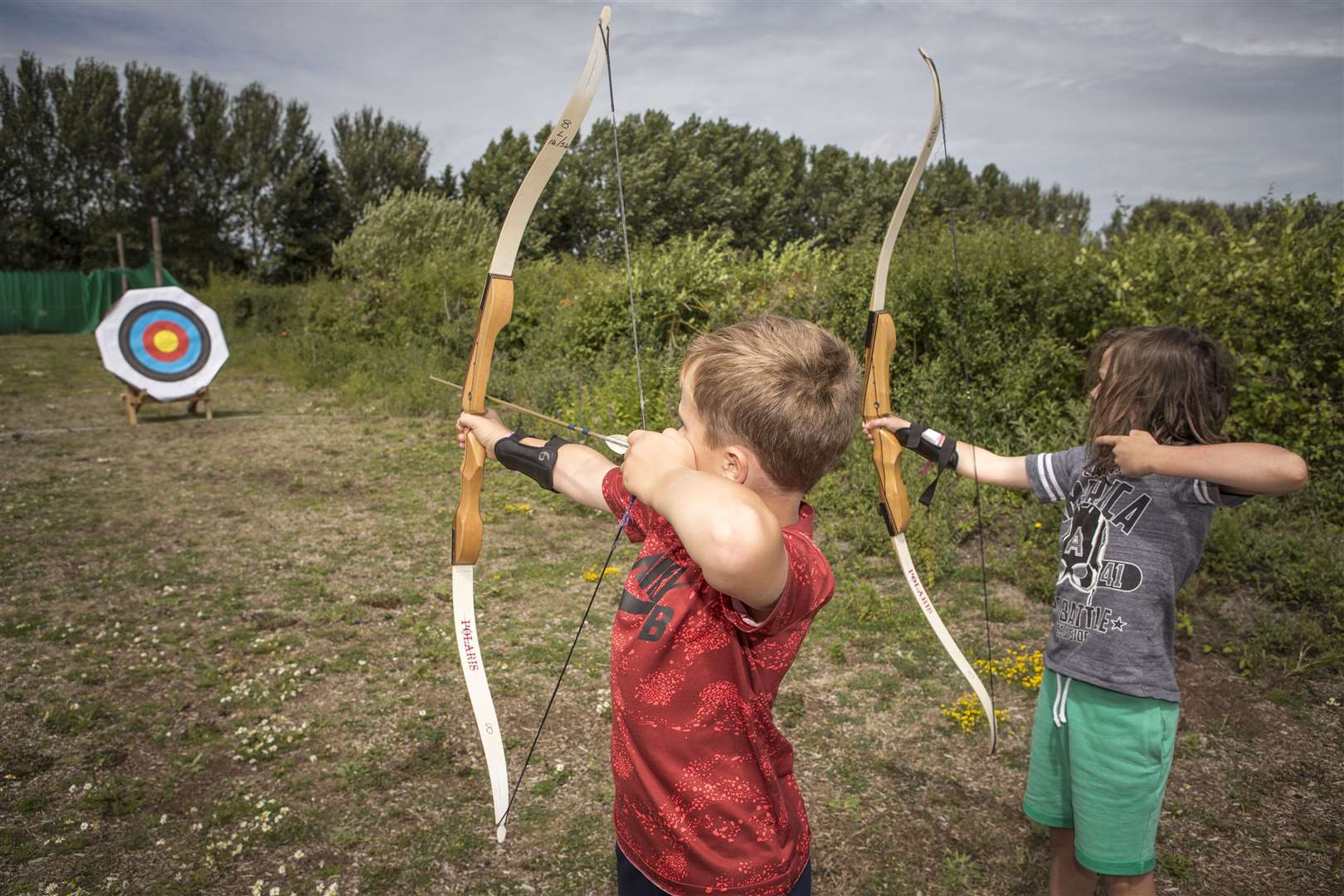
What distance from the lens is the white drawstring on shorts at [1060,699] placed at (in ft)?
5.24

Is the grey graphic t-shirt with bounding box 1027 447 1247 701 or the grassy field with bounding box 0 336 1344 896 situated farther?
the grassy field with bounding box 0 336 1344 896

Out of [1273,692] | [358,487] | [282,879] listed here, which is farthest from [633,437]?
[358,487]

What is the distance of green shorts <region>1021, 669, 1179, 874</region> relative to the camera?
1.49m

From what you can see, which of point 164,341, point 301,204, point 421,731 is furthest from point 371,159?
point 421,731

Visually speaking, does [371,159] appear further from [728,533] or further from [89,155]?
[728,533]

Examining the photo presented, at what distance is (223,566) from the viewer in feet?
14.7

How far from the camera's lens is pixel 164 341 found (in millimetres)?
9023

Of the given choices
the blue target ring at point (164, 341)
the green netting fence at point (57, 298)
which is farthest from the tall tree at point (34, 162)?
the blue target ring at point (164, 341)

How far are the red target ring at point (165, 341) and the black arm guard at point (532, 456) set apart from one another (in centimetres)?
897

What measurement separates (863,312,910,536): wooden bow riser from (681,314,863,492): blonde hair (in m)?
1.29

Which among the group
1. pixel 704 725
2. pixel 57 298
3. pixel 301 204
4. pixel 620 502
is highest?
pixel 301 204

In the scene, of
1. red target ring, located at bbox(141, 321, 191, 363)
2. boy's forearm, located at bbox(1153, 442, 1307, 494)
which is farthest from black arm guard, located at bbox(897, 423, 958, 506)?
red target ring, located at bbox(141, 321, 191, 363)

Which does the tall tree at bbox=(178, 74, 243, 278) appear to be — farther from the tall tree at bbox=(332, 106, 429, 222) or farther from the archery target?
the archery target

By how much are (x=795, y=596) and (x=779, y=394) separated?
245 millimetres
